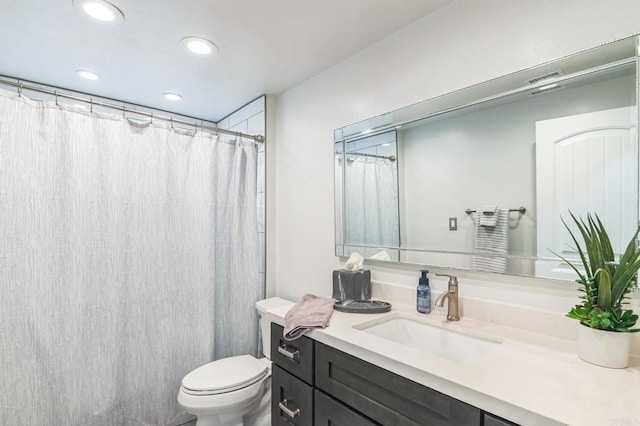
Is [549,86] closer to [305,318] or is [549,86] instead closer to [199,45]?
[305,318]

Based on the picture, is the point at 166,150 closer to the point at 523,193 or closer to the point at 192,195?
the point at 192,195

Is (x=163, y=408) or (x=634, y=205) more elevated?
(x=634, y=205)

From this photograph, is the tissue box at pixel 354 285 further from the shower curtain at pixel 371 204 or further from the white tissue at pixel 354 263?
the shower curtain at pixel 371 204

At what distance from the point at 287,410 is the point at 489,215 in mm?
1182

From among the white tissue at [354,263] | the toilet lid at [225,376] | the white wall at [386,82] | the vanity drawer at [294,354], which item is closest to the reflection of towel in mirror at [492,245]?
the white wall at [386,82]

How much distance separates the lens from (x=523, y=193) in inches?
45.1

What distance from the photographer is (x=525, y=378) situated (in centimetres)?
80

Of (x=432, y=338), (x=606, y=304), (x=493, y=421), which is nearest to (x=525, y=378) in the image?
(x=493, y=421)

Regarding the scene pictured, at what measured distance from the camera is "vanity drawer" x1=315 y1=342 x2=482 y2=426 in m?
0.80

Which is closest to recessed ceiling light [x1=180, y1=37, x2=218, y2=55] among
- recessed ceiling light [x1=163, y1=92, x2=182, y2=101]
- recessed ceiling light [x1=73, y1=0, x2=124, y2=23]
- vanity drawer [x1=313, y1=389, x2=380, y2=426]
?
recessed ceiling light [x1=73, y1=0, x2=124, y2=23]

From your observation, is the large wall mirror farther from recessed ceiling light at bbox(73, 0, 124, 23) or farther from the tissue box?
recessed ceiling light at bbox(73, 0, 124, 23)

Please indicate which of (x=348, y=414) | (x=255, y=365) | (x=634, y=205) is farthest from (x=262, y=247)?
(x=634, y=205)

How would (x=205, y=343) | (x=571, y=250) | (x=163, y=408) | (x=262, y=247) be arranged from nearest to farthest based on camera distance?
(x=571, y=250) → (x=163, y=408) → (x=205, y=343) → (x=262, y=247)

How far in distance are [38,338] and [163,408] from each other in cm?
78
